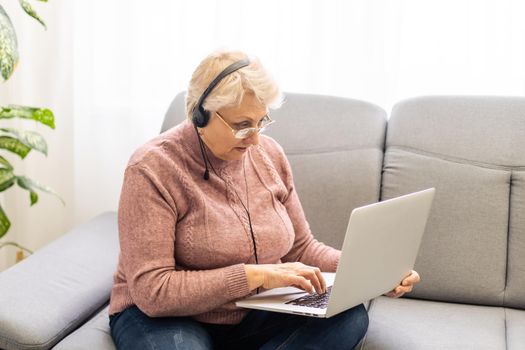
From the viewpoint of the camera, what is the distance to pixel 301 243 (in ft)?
6.33

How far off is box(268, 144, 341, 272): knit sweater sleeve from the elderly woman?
0.10 meters

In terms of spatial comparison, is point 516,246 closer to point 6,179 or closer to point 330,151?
point 330,151

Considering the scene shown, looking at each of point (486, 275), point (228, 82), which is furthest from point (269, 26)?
point (486, 275)


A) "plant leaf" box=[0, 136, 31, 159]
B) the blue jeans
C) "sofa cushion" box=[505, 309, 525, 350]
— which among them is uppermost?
"plant leaf" box=[0, 136, 31, 159]

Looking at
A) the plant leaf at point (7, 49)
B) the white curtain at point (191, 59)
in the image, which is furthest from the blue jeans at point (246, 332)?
the white curtain at point (191, 59)

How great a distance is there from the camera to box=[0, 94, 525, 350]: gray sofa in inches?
75.2

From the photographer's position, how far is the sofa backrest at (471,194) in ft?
6.75

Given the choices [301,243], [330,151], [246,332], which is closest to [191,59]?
[330,151]

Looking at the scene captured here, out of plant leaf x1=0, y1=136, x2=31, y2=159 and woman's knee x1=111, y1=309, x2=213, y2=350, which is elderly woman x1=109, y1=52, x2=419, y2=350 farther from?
plant leaf x1=0, y1=136, x2=31, y2=159

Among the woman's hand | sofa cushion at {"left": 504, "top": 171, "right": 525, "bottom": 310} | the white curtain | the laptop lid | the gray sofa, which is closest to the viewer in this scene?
the laptop lid

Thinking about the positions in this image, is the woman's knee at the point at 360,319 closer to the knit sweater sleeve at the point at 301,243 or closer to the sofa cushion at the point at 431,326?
the sofa cushion at the point at 431,326

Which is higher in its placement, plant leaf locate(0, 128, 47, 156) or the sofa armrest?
plant leaf locate(0, 128, 47, 156)

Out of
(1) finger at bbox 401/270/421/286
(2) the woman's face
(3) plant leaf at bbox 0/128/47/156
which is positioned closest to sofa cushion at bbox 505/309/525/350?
(1) finger at bbox 401/270/421/286

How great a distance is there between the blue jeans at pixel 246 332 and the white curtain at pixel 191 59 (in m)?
0.94
